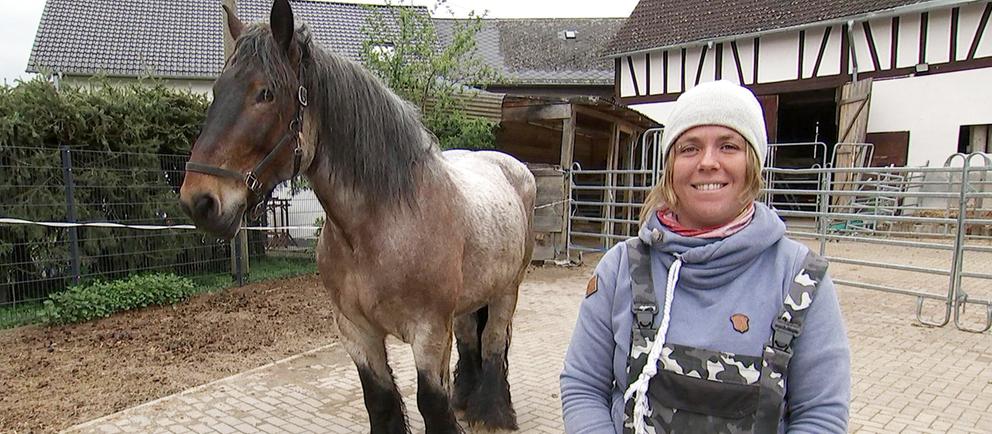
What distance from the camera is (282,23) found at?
6.48ft

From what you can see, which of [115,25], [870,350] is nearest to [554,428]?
[870,350]

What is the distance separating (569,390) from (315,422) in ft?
8.54

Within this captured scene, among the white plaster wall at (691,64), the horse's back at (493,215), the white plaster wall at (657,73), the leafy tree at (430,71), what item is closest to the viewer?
the horse's back at (493,215)

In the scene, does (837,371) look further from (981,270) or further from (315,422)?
(981,270)

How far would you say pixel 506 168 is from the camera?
3740 mm

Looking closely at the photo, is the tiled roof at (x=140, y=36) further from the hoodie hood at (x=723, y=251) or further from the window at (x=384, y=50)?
the hoodie hood at (x=723, y=251)

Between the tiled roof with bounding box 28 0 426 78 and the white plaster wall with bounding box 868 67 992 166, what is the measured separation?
14.2 meters

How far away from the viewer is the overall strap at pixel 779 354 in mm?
1066

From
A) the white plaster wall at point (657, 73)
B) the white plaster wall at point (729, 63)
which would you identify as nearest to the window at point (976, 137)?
the white plaster wall at point (729, 63)

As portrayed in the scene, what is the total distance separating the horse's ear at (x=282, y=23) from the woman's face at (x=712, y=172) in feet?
4.69

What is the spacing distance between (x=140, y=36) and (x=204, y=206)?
19184 millimetres

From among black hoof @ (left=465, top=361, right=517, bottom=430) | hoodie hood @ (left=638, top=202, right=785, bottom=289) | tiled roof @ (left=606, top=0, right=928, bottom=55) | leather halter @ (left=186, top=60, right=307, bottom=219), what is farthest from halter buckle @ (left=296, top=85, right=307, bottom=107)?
tiled roof @ (left=606, top=0, right=928, bottom=55)

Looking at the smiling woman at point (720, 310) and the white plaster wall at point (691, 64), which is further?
the white plaster wall at point (691, 64)

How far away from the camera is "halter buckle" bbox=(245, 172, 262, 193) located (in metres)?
1.93
